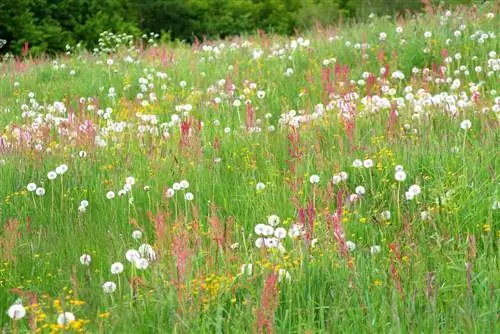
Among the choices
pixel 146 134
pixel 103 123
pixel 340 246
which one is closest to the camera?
pixel 340 246

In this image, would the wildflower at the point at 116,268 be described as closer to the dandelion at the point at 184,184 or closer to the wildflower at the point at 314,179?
the dandelion at the point at 184,184

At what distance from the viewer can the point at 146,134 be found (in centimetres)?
551

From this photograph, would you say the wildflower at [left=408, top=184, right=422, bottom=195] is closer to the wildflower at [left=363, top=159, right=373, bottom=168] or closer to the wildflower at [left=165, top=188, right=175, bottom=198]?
the wildflower at [left=363, top=159, right=373, bottom=168]

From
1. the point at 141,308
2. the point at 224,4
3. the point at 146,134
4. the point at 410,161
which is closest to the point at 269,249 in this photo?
the point at 141,308

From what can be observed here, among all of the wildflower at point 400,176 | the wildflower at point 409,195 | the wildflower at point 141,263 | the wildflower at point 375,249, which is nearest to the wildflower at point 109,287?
the wildflower at point 141,263

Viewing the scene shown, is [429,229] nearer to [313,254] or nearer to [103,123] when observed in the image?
[313,254]

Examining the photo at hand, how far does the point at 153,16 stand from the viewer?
1217 inches

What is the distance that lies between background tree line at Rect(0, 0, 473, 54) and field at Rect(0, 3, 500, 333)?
6.86 metres

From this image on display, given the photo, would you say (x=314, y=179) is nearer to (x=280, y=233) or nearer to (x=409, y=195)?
(x=409, y=195)

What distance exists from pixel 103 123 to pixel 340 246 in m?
4.11

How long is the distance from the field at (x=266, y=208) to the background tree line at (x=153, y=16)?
6.86m

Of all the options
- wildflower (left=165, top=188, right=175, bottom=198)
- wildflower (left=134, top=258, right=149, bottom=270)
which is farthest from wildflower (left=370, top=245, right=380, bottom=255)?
wildflower (left=165, top=188, right=175, bottom=198)

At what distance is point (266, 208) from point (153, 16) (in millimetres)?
28313

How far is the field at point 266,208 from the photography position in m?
2.53
